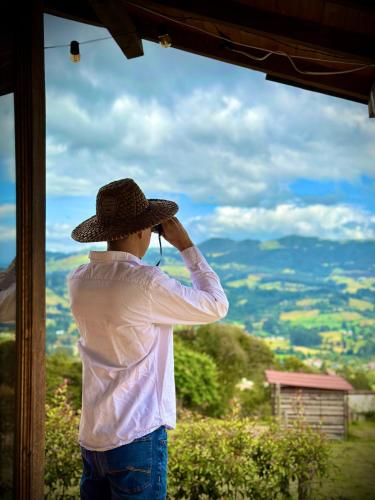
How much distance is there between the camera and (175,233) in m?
1.60

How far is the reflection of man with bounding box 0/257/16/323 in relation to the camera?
1573mm

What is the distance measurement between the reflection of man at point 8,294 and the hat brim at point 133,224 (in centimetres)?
21

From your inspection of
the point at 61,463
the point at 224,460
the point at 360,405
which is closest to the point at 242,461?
the point at 224,460

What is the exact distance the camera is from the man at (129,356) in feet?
4.57

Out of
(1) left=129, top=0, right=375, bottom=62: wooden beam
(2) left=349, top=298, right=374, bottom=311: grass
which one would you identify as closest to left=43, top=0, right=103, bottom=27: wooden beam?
(1) left=129, top=0, right=375, bottom=62: wooden beam

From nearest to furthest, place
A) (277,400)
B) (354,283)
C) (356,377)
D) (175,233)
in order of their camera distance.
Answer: (175,233), (277,400), (356,377), (354,283)

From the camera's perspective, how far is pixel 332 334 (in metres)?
12.3

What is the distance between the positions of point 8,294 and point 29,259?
0.11 metres

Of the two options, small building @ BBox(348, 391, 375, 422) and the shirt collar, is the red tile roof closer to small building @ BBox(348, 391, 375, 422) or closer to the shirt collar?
small building @ BBox(348, 391, 375, 422)

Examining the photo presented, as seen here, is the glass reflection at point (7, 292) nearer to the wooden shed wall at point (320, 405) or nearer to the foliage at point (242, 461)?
the foliage at point (242, 461)

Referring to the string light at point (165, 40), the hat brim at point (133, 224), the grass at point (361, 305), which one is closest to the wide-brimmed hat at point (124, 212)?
the hat brim at point (133, 224)

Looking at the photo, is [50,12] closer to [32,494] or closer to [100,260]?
[100,260]

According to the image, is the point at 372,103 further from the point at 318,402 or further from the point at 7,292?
the point at 318,402

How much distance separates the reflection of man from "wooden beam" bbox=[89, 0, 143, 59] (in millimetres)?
1009
